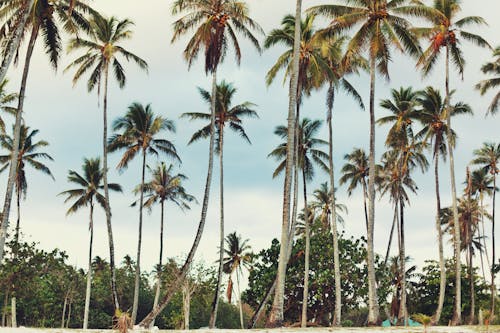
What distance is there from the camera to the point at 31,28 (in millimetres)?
25500

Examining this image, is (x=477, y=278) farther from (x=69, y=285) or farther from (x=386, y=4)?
(x=69, y=285)

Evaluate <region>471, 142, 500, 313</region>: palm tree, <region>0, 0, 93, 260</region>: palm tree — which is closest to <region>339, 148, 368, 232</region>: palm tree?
<region>471, 142, 500, 313</region>: palm tree

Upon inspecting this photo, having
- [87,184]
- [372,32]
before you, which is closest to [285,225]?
[372,32]

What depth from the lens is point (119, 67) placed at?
36938 mm

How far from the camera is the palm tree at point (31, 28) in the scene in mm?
22719

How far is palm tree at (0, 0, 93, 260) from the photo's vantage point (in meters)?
22.7

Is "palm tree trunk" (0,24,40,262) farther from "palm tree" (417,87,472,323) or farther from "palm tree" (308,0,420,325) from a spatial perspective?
"palm tree" (417,87,472,323)

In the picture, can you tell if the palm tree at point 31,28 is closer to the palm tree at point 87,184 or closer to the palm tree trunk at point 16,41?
the palm tree trunk at point 16,41

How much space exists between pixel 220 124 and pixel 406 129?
14624mm

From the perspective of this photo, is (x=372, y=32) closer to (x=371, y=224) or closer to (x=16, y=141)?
(x=371, y=224)

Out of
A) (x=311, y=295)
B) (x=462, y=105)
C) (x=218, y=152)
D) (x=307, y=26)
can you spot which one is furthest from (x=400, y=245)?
(x=307, y=26)

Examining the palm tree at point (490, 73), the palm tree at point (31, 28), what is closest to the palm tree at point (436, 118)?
the palm tree at point (490, 73)

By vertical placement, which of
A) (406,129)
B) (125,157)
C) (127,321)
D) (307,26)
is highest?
(307,26)

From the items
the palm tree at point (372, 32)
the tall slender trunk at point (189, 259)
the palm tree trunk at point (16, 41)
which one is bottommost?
the tall slender trunk at point (189, 259)
